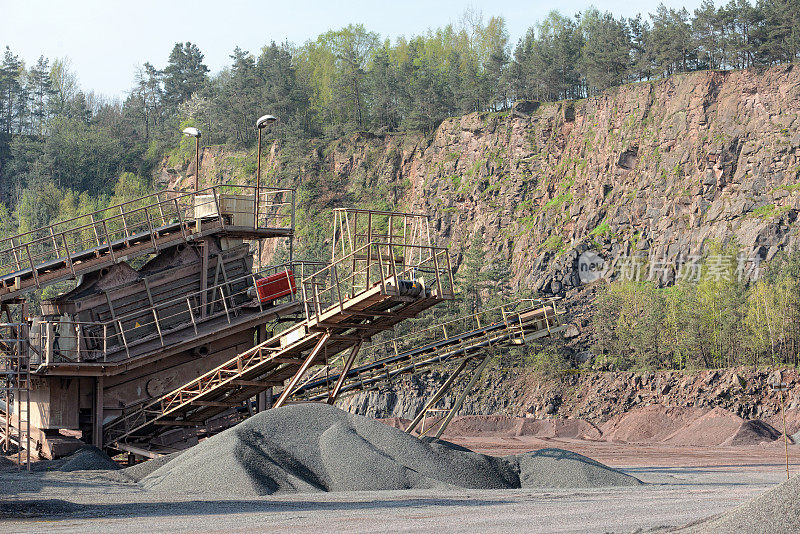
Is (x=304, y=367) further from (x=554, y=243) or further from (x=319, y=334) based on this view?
(x=554, y=243)

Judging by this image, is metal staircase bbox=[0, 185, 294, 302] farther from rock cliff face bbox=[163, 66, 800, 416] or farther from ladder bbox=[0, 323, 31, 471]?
rock cliff face bbox=[163, 66, 800, 416]

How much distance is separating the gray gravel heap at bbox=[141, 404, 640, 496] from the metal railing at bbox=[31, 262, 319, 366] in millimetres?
4125

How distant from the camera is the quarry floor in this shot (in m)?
10.7

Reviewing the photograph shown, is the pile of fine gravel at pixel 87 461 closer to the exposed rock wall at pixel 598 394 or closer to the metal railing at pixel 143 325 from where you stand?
the metal railing at pixel 143 325

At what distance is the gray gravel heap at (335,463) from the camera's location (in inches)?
568

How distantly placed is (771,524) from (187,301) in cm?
1471

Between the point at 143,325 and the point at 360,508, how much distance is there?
9.58 m

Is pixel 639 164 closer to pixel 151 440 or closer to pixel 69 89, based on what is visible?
pixel 151 440

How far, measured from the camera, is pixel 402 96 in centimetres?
7388

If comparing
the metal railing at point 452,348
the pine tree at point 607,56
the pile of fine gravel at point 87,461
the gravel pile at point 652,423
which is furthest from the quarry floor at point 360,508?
the pine tree at point 607,56

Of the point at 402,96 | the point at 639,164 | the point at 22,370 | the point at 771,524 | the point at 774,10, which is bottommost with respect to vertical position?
the point at 22,370

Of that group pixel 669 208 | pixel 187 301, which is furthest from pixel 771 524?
pixel 669 208

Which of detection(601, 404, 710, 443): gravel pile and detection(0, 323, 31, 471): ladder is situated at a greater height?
detection(0, 323, 31, 471): ladder

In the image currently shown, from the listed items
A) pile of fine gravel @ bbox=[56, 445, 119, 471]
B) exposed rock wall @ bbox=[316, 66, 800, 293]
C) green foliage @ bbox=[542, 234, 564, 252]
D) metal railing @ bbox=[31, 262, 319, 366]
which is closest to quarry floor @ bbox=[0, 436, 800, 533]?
pile of fine gravel @ bbox=[56, 445, 119, 471]
